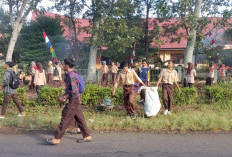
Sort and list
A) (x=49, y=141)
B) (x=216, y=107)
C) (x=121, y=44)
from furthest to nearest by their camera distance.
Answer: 1. (x=121, y=44)
2. (x=216, y=107)
3. (x=49, y=141)

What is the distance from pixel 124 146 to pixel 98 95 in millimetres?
3799

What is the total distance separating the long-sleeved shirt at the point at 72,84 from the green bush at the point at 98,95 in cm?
330

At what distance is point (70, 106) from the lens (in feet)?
17.6

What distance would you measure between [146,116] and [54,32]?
602 inches

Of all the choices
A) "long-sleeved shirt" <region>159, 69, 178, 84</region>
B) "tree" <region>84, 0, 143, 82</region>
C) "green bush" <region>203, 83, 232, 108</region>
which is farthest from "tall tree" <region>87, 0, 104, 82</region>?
"green bush" <region>203, 83, 232, 108</region>

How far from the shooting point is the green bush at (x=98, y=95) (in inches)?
342

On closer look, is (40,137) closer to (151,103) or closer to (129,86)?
(129,86)

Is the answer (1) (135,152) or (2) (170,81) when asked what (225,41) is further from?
(1) (135,152)

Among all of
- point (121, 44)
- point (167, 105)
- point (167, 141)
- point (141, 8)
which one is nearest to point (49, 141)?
point (167, 141)

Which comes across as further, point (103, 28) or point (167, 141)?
point (103, 28)

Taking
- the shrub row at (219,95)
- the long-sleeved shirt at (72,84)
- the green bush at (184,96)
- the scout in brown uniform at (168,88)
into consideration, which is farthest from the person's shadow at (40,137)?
the shrub row at (219,95)

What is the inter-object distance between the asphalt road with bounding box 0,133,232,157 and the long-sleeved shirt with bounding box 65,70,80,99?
1.04 m

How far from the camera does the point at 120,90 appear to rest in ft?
29.1

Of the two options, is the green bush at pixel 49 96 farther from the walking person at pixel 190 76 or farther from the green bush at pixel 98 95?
the walking person at pixel 190 76
